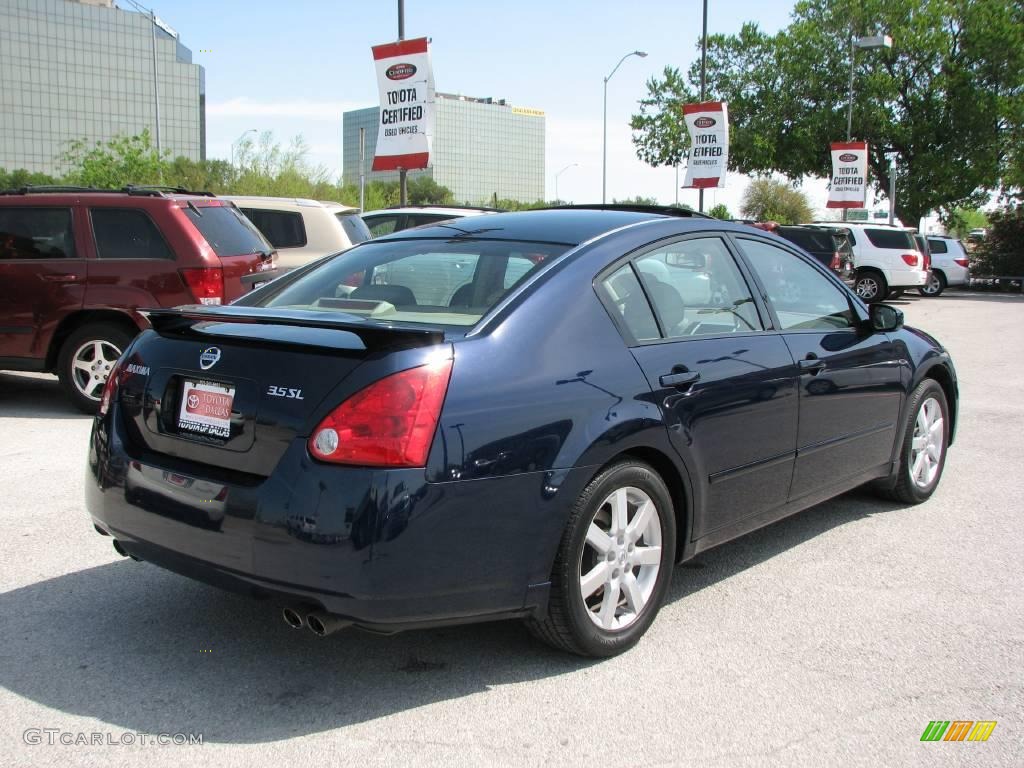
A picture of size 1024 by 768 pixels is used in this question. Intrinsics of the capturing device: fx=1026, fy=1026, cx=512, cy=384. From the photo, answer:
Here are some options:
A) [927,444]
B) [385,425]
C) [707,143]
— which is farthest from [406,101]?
[385,425]

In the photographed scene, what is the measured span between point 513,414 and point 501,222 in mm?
1416

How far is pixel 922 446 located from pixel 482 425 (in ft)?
12.1

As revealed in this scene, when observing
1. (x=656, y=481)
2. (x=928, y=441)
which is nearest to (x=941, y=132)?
(x=928, y=441)

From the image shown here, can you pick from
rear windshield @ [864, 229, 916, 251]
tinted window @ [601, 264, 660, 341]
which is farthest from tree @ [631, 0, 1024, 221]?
tinted window @ [601, 264, 660, 341]

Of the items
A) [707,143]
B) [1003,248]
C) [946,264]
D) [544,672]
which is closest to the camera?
[544,672]

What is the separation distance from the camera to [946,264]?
3138cm

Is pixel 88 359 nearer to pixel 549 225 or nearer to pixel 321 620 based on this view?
pixel 549 225

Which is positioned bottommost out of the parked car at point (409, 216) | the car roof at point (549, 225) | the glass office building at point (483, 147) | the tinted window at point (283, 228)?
the car roof at point (549, 225)

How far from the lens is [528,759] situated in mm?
2975

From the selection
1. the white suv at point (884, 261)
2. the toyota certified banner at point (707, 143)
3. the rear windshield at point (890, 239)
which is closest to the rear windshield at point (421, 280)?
the toyota certified banner at point (707, 143)

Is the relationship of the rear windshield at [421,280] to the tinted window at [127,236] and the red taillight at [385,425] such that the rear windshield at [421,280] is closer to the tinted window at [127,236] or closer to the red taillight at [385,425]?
the red taillight at [385,425]

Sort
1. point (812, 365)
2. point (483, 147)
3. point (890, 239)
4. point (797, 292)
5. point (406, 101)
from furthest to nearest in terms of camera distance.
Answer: point (483, 147) < point (890, 239) < point (406, 101) < point (797, 292) < point (812, 365)

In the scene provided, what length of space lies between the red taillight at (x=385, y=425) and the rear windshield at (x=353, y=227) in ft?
31.9

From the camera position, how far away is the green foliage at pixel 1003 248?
1459 inches
